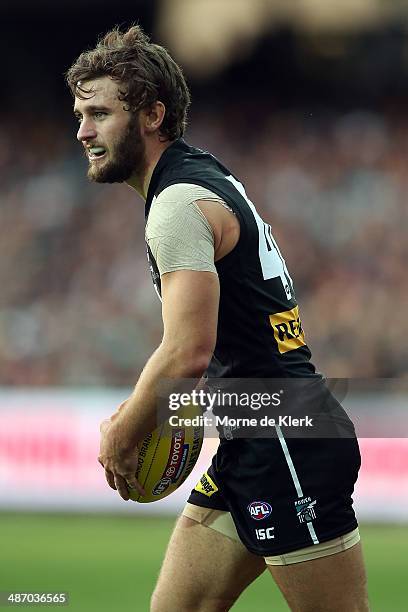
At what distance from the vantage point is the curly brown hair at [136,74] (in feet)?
13.2

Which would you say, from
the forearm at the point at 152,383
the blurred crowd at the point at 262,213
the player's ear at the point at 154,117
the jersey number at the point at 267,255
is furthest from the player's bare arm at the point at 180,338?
the blurred crowd at the point at 262,213

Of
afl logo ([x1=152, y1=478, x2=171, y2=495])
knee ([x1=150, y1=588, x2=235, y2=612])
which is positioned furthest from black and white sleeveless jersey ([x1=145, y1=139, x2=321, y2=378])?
knee ([x1=150, y1=588, x2=235, y2=612])

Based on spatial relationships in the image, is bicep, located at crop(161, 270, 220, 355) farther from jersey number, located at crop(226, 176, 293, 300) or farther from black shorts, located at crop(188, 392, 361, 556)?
black shorts, located at crop(188, 392, 361, 556)

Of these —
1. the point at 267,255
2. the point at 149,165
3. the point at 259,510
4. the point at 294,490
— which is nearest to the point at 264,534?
the point at 259,510

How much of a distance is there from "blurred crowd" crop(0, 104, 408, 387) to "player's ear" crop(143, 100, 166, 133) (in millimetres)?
8578

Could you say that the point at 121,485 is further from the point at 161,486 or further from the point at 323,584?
the point at 323,584

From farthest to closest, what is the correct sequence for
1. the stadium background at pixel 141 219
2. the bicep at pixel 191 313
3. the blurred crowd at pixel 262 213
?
the blurred crowd at pixel 262 213 → the stadium background at pixel 141 219 → the bicep at pixel 191 313

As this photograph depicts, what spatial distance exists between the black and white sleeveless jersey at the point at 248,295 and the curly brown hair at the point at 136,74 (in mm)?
215

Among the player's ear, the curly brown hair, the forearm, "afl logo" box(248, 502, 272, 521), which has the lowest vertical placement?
"afl logo" box(248, 502, 272, 521)

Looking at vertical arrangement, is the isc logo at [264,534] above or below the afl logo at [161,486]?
below

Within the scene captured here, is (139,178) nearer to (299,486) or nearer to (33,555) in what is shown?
(299,486)

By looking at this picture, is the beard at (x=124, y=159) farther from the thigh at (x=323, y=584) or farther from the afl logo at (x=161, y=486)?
the thigh at (x=323, y=584)

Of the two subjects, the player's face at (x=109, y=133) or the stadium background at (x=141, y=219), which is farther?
the stadium background at (x=141, y=219)

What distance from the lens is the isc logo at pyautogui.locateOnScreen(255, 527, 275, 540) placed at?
382 cm
